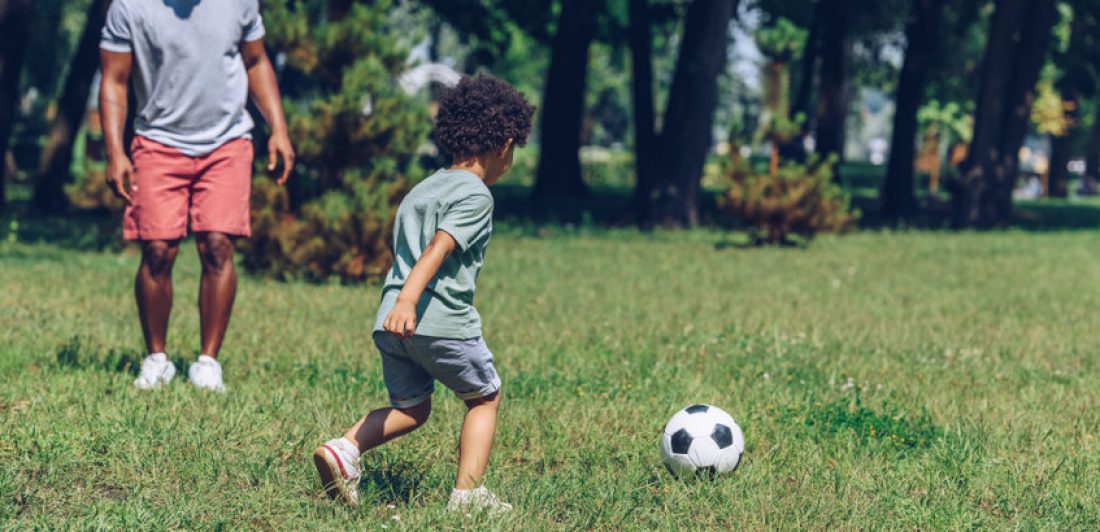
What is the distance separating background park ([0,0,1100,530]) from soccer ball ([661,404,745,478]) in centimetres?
7

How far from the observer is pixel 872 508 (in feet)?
13.9

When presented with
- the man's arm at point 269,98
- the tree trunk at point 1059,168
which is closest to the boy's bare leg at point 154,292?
the man's arm at point 269,98

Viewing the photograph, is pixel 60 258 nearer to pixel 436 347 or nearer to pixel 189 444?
pixel 189 444

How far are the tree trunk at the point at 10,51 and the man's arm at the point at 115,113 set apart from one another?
11215mm

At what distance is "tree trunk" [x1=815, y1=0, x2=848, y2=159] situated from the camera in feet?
79.3

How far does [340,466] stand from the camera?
3818 millimetres

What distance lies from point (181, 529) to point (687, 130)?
1545cm

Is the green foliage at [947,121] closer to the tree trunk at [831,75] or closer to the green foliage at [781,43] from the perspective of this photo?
the green foliage at [781,43]

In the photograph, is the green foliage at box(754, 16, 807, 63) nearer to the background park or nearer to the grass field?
the background park

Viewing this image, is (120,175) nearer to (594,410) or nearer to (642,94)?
(594,410)

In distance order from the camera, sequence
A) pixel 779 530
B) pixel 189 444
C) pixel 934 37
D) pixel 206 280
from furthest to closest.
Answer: pixel 934 37 < pixel 206 280 < pixel 189 444 < pixel 779 530

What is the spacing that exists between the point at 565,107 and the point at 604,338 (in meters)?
18.7

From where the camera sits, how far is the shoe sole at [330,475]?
3.80 metres

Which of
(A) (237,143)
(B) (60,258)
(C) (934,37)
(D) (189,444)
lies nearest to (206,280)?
(A) (237,143)
